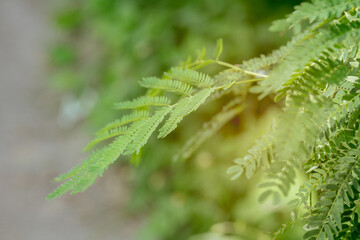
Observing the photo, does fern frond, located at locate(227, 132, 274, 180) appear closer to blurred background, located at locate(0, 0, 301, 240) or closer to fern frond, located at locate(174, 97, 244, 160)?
fern frond, located at locate(174, 97, 244, 160)

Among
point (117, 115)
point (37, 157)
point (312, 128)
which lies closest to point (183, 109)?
point (312, 128)

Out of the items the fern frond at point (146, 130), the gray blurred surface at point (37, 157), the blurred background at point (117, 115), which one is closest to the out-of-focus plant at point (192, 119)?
the blurred background at point (117, 115)

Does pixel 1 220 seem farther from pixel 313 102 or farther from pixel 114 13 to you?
pixel 313 102

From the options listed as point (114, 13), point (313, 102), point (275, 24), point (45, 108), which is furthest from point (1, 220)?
point (313, 102)

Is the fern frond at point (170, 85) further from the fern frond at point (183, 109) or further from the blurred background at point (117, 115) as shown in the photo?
the blurred background at point (117, 115)

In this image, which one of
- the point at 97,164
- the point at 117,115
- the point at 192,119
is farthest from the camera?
the point at 117,115

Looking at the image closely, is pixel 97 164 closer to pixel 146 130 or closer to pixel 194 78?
pixel 146 130
